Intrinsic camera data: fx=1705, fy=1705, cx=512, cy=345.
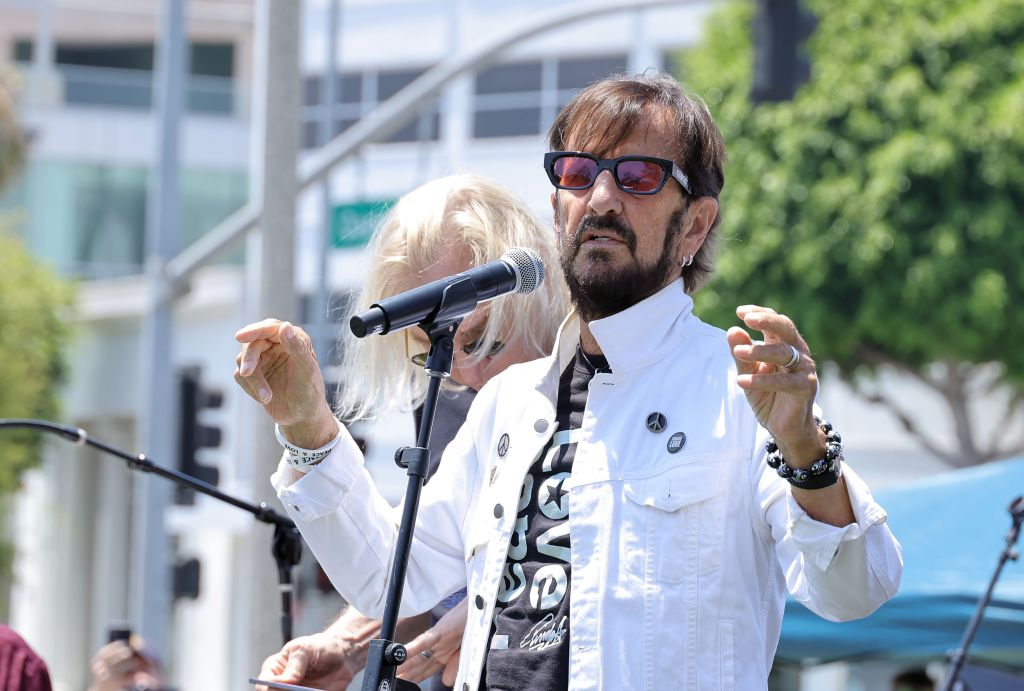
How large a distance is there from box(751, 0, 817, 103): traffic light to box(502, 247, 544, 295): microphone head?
694 centimetres

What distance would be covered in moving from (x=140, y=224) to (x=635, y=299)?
27318 mm

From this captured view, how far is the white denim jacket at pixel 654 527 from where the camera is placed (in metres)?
2.60

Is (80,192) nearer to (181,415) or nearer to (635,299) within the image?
(181,415)

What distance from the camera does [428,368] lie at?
109 inches

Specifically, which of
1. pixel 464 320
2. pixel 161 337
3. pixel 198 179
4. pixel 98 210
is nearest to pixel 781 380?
pixel 464 320

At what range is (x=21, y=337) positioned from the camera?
24.4m

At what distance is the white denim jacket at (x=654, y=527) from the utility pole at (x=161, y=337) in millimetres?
8374

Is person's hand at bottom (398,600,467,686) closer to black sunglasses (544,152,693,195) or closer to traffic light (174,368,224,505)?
black sunglasses (544,152,693,195)

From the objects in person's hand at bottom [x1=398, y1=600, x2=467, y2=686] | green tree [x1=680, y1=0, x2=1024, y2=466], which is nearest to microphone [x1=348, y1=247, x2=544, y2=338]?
person's hand at bottom [x1=398, y1=600, x2=467, y2=686]

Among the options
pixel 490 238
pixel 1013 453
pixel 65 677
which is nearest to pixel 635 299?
pixel 490 238

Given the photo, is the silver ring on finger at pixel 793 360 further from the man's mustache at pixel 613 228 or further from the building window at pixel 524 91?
the building window at pixel 524 91

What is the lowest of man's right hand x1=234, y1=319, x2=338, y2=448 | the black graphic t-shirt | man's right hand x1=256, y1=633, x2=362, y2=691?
man's right hand x1=256, y1=633, x2=362, y2=691

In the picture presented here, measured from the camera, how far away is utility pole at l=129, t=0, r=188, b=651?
441 inches

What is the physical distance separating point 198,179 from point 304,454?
26.7 metres
